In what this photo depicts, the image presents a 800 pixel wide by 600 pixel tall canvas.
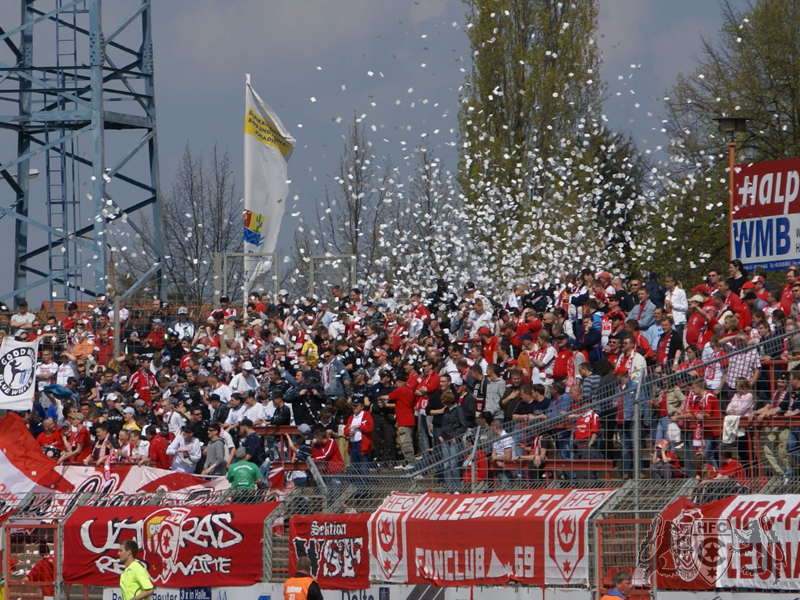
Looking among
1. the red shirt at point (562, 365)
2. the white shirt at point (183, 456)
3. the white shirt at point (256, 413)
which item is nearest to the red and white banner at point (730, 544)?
the red shirt at point (562, 365)

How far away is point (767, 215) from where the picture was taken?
2159 cm

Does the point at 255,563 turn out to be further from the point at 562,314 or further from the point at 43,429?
the point at 43,429

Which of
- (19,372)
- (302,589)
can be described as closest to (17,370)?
(19,372)

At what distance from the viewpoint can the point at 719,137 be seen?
43.2 metres

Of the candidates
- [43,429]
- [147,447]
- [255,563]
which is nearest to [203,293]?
[43,429]

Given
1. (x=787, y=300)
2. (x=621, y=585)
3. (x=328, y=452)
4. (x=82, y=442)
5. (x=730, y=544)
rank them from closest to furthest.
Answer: (x=730, y=544)
(x=621, y=585)
(x=787, y=300)
(x=328, y=452)
(x=82, y=442)

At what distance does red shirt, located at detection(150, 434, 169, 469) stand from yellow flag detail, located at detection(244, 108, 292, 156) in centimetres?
1141

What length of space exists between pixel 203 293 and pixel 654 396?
1521 inches

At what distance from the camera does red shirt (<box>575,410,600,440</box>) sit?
14.9 m

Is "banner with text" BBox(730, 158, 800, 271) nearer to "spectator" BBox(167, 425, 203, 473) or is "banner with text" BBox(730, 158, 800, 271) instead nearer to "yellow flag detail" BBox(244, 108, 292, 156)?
"spectator" BBox(167, 425, 203, 473)

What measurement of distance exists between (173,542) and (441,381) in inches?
233

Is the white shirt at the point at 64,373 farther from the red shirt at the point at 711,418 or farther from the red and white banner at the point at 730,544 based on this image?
the red and white banner at the point at 730,544

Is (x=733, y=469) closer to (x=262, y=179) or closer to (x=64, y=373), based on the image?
(x=64, y=373)

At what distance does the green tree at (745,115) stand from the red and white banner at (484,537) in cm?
2798
